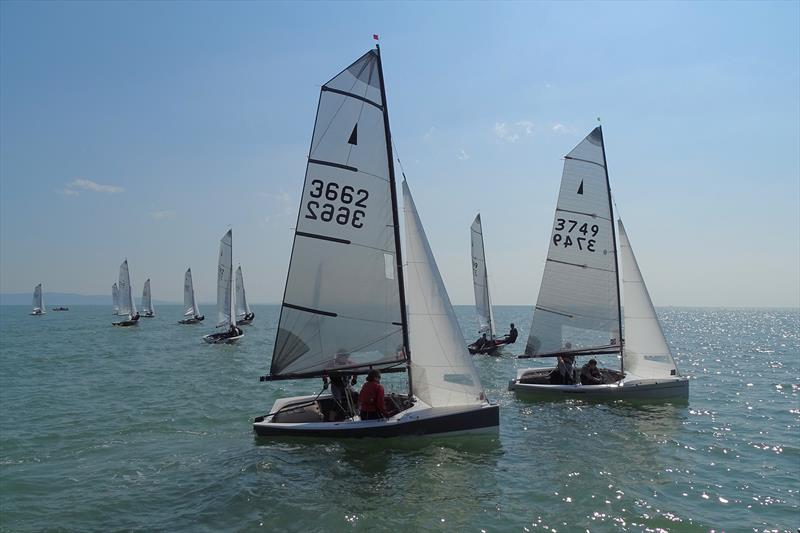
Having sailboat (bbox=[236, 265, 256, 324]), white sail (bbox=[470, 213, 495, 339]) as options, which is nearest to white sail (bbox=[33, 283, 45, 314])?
sailboat (bbox=[236, 265, 256, 324])

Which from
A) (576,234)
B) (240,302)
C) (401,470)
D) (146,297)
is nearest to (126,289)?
(146,297)

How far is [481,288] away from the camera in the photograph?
35125 mm

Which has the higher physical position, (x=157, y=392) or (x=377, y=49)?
(x=377, y=49)

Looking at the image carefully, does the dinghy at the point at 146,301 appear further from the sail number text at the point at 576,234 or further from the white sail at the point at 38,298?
the sail number text at the point at 576,234

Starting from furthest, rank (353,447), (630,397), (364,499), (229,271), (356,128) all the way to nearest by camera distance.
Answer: (229,271), (630,397), (356,128), (353,447), (364,499)

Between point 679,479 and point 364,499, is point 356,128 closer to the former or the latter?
point 364,499

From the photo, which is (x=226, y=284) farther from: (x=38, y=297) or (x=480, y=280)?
(x=38, y=297)

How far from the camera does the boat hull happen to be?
1210 centimetres

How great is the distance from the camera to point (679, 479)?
1116 cm

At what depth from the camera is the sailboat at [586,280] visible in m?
19.6

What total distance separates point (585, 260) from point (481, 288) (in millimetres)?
15354

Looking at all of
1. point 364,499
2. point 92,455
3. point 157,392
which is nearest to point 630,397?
point 364,499

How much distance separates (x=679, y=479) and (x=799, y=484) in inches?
94.1

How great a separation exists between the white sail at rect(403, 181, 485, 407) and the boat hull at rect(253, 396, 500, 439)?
19.0 inches
